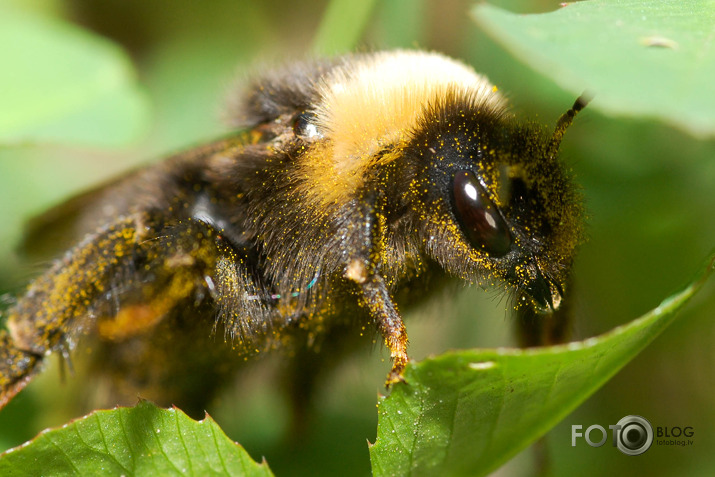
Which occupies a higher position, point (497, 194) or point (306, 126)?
point (306, 126)

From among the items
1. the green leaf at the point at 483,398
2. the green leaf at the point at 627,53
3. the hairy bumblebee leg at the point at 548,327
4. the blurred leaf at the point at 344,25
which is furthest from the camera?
the blurred leaf at the point at 344,25

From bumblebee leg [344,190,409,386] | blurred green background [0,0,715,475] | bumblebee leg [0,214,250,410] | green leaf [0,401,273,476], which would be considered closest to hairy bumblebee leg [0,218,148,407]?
bumblebee leg [0,214,250,410]

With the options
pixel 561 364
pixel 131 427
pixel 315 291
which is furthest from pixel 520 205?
pixel 131 427

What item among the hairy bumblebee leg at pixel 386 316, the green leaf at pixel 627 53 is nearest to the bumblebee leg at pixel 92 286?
the hairy bumblebee leg at pixel 386 316

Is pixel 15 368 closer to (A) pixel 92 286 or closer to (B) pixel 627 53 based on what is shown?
(A) pixel 92 286

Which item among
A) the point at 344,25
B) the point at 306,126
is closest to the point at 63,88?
the point at 344,25

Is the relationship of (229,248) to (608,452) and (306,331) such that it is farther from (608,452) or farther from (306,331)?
(608,452)

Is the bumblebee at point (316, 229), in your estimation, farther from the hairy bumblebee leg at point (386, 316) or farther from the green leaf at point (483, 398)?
the green leaf at point (483, 398)

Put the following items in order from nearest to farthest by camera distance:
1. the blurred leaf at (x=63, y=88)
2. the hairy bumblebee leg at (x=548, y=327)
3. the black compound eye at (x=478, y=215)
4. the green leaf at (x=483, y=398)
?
the green leaf at (x=483, y=398), the black compound eye at (x=478, y=215), the hairy bumblebee leg at (x=548, y=327), the blurred leaf at (x=63, y=88)
